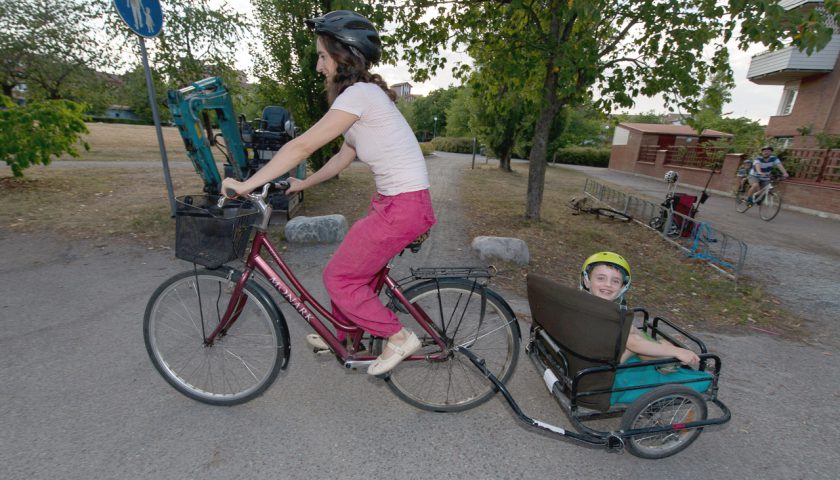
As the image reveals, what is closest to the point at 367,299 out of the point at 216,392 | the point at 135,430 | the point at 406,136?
the point at 406,136

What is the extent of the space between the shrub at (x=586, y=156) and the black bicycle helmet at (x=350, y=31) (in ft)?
129

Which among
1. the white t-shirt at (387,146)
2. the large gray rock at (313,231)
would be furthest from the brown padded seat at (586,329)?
the large gray rock at (313,231)

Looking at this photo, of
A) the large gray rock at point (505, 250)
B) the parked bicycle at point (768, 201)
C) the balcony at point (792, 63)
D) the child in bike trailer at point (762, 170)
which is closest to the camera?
the large gray rock at point (505, 250)

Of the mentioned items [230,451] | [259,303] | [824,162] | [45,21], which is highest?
[45,21]

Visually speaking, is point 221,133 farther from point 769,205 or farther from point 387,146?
point 769,205

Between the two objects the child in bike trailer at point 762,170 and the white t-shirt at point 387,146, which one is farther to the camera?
the child in bike trailer at point 762,170

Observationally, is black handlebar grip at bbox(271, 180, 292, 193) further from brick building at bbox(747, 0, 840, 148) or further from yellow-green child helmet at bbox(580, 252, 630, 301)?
brick building at bbox(747, 0, 840, 148)

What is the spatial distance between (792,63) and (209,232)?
22988mm

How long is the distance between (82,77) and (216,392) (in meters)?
21.5

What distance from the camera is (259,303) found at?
235 cm

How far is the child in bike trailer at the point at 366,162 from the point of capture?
1945 millimetres

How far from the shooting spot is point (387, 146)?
6.86 feet

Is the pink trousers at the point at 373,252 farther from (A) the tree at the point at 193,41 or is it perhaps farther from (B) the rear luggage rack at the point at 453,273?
(A) the tree at the point at 193,41

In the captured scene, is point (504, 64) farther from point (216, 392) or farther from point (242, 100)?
point (242, 100)
